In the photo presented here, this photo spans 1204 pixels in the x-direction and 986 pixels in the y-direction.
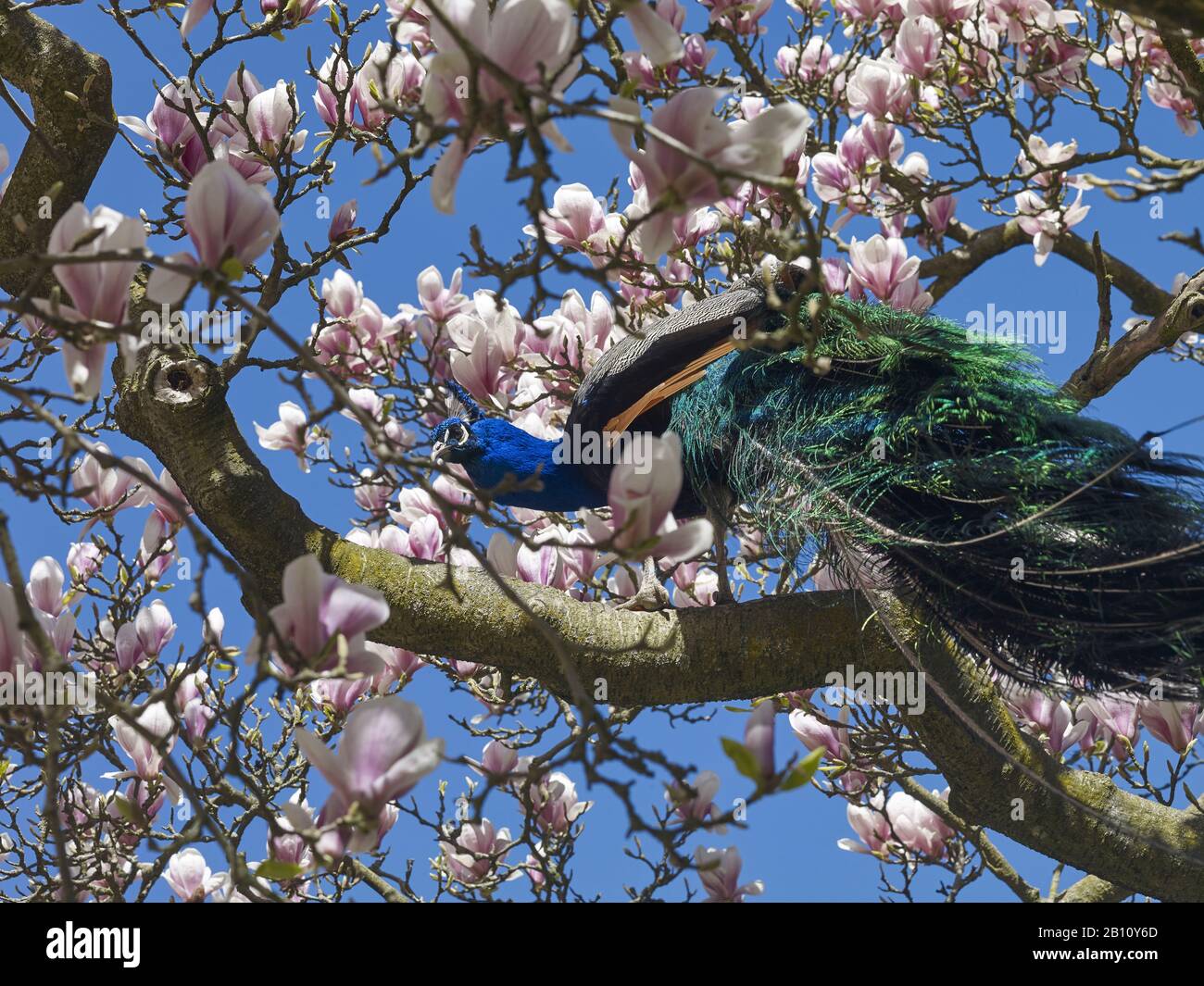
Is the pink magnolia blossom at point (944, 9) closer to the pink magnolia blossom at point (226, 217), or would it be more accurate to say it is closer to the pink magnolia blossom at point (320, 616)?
the pink magnolia blossom at point (226, 217)

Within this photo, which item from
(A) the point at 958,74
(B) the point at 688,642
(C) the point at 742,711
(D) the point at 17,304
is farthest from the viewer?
(A) the point at 958,74

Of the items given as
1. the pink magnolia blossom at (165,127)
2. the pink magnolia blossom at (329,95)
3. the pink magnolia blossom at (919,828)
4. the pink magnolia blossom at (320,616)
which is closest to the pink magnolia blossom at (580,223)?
the pink magnolia blossom at (329,95)

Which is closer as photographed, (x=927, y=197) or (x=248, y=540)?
(x=248, y=540)

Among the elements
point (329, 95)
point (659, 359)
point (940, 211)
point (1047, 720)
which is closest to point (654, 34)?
point (659, 359)

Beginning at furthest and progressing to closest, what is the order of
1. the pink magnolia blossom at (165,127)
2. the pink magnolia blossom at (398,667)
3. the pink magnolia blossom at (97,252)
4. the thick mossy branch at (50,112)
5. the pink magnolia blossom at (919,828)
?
the pink magnolia blossom at (919,828), the pink magnolia blossom at (398,667), the thick mossy branch at (50,112), the pink magnolia blossom at (165,127), the pink magnolia blossom at (97,252)

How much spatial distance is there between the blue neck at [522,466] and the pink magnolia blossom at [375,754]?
83.5 inches

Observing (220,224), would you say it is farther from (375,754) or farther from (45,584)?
(45,584)

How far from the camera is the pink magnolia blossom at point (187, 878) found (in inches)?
131

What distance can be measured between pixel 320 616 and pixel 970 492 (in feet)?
5.80

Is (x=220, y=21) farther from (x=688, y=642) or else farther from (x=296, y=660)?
(x=296, y=660)

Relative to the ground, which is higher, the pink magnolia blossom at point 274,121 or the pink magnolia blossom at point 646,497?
the pink magnolia blossom at point 274,121

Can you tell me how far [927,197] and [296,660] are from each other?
121 inches

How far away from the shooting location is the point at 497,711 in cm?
364

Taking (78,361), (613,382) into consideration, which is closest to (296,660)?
(78,361)
